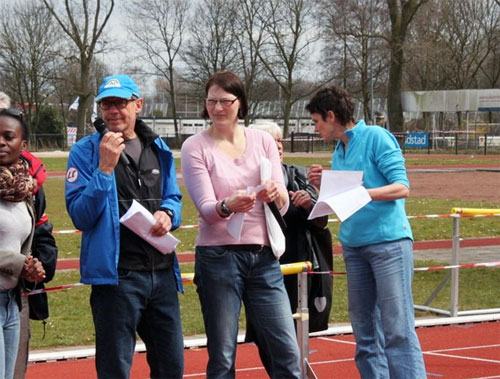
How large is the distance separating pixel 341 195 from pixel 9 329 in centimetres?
187

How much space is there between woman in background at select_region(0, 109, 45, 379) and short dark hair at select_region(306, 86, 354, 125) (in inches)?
71.0

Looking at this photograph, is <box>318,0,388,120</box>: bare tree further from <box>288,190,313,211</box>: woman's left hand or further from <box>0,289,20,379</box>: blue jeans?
<box>0,289,20,379</box>: blue jeans

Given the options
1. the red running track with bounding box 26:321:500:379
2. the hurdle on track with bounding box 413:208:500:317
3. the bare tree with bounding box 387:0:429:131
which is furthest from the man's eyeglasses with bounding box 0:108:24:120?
the bare tree with bounding box 387:0:429:131

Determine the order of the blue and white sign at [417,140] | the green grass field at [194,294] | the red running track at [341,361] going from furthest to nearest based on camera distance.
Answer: the blue and white sign at [417,140] → the green grass field at [194,294] → the red running track at [341,361]

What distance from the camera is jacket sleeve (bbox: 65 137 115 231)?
4.08 metres

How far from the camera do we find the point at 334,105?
5125mm

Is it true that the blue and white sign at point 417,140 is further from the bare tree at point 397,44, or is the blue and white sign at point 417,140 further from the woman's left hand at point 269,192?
the woman's left hand at point 269,192

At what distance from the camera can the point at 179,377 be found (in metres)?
4.48

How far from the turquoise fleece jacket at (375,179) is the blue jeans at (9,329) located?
202cm

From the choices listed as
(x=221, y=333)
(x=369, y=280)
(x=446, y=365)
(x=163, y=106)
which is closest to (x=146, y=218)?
(x=221, y=333)

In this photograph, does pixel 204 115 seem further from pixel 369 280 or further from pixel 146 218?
pixel 369 280

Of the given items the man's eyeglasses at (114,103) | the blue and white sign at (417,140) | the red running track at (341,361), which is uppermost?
the man's eyeglasses at (114,103)

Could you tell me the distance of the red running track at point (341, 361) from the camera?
6.61m

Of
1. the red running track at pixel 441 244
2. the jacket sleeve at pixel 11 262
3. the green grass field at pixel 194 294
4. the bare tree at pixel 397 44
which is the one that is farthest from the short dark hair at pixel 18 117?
the bare tree at pixel 397 44
